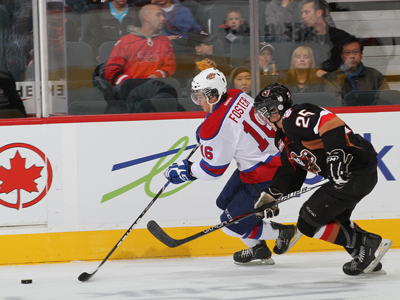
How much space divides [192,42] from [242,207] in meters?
1.15

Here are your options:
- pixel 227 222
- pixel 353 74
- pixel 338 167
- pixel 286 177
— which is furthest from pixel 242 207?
pixel 353 74

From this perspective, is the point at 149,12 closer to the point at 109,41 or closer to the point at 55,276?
the point at 109,41

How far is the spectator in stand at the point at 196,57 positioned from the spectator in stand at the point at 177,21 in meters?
0.05

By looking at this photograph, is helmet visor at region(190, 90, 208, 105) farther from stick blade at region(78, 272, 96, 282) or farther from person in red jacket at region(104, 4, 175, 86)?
stick blade at region(78, 272, 96, 282)

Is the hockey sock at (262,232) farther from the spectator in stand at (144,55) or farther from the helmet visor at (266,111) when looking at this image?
the spectator in stand at (144,55)

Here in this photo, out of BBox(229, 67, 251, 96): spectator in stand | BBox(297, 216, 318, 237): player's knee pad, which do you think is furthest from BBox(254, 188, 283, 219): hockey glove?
BBox(229, 67, 251, 96): spectator in stand

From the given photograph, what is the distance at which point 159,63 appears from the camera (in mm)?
3793

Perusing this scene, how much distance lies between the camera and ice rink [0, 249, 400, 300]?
2840 mm

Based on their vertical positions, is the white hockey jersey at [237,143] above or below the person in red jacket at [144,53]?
below

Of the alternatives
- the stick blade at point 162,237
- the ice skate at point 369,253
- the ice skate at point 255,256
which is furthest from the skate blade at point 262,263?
the ice skate at point 369,253

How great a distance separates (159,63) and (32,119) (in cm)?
88

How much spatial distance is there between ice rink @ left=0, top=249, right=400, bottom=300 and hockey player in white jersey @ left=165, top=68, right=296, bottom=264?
0.24m

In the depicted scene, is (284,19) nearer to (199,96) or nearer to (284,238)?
(199,96)

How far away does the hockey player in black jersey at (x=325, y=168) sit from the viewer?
2.72m
